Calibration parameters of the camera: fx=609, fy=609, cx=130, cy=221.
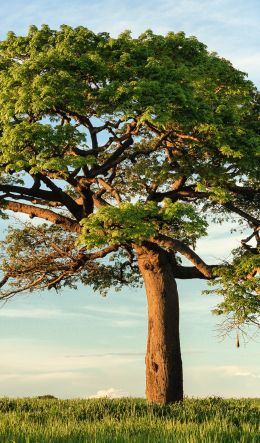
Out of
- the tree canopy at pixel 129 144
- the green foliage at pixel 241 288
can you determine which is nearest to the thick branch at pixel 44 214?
the tree canopy at pixel 129 144

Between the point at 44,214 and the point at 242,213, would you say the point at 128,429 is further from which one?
the point at 242,213

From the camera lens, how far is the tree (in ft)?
60.7

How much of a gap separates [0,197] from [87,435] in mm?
13181

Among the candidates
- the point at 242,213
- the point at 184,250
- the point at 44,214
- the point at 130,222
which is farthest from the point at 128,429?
the point at 242,213

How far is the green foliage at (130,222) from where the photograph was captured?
59.5ft

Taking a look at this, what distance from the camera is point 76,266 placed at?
2416 centimetres

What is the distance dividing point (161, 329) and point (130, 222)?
5789mm

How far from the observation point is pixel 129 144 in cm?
2173

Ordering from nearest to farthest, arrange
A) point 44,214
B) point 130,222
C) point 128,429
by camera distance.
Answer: point 128,429 → point 130,222 → point 44,214

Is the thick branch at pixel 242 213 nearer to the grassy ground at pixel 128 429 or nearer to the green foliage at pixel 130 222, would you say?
the green foliage at pixel 130 222

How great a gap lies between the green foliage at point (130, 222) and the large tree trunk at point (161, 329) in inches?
138

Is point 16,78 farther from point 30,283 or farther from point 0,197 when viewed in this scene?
point 30,283

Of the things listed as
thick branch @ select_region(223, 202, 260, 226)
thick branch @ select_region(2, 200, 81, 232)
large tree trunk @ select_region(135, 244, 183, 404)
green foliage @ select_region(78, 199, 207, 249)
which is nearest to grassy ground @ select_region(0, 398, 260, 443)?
large tree trunk @ select_region(135, 244, 183, 404)

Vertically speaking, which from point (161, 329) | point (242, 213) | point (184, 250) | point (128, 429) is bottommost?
point (128, 429)
